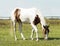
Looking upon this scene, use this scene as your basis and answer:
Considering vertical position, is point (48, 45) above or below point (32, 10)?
below

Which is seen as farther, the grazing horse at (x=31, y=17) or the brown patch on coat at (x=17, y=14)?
the brown patch on coat at (x=17, y=14)

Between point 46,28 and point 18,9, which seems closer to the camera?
point 46,28

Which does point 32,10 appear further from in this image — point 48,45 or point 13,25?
A: point 48,45

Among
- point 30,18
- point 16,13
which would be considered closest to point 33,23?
point 30,18

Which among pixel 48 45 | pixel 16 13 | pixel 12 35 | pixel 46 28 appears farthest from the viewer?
pixel 12 35

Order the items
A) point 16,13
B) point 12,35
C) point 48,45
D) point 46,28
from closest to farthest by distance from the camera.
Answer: point 48,45 < point 46,28 < point 16,13 < point 12,35

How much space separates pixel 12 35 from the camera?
817 inches

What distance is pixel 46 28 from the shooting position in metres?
17.8

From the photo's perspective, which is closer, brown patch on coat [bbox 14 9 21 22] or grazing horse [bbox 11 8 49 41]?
grazing horse [bbox 11 8 49 41]

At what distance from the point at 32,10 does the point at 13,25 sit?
2.32 m

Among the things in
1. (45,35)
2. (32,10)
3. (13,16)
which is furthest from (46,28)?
(13,16)

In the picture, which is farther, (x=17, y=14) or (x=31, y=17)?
(x=17, y=14)

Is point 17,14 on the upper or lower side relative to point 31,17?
upper

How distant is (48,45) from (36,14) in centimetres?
383
